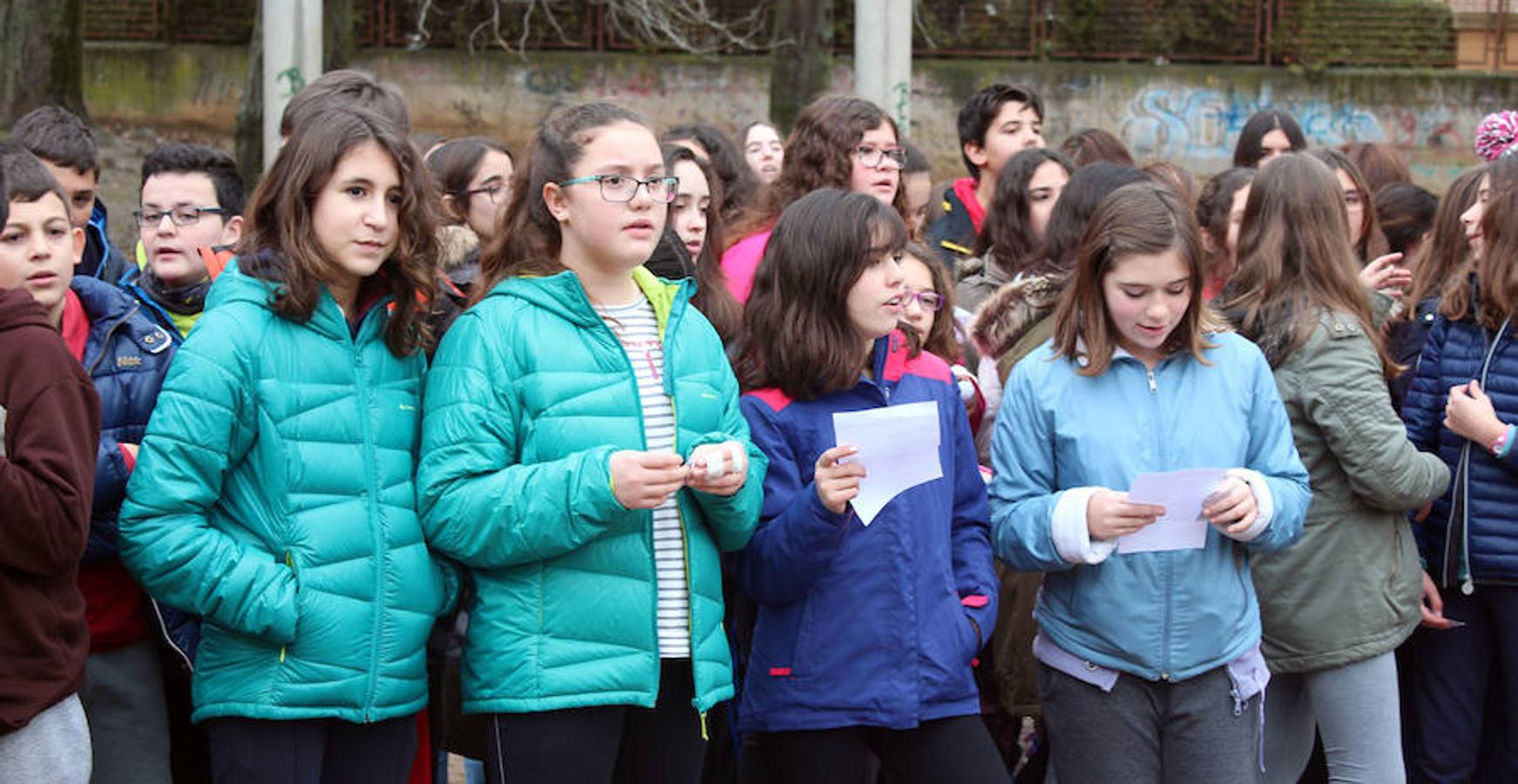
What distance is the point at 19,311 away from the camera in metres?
3.11

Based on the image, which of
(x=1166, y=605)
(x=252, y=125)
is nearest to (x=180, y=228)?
(x=1166, y=605)

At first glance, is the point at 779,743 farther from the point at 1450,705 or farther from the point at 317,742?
the point at 1450,705

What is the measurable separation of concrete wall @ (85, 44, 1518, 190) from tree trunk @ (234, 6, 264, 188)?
234 cm

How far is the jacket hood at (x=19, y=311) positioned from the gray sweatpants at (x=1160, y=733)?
2.45 m

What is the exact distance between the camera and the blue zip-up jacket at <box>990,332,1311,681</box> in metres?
3.80

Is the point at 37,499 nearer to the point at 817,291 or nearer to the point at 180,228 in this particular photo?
the point at 180,228

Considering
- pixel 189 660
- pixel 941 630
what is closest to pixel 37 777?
pixel 189 660

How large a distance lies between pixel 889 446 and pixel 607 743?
89 cm

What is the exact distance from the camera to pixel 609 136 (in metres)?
3.63

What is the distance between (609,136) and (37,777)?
1759mm

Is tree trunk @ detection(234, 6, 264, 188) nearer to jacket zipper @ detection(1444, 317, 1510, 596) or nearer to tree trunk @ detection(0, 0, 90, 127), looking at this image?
tree trunk @ detection(0, 0, 90, 127)

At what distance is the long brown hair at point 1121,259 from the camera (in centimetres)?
390

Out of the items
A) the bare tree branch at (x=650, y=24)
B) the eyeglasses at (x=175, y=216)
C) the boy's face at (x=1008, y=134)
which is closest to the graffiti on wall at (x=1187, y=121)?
the bare tree branch at (x=650, y=24)

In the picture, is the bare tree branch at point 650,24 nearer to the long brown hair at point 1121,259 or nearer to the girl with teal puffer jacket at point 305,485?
the long brown hair at point 1121,259
